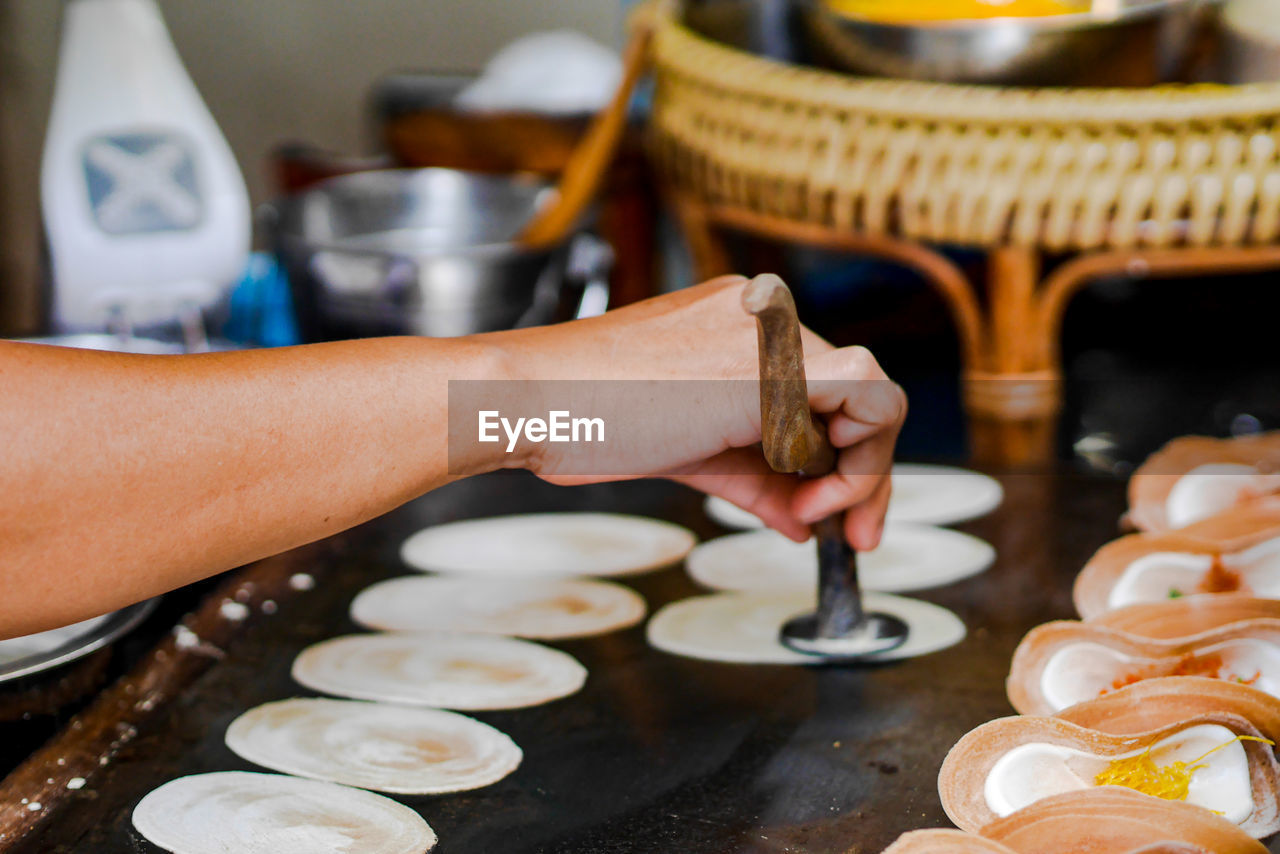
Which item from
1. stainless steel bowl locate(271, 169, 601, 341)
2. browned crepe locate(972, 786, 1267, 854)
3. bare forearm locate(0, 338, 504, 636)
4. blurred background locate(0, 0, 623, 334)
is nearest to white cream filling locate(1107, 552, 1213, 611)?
browned crepe locate(972, 786, 1267, 854)

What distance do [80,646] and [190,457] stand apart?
312 millimetres

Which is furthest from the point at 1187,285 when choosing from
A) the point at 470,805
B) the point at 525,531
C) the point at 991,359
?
the point at 470,805

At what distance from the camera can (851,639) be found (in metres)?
1.05

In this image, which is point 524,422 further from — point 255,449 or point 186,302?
point 186,302

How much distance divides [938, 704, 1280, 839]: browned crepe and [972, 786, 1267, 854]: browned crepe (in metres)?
0.03

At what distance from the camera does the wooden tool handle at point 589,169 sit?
1905 millimetres

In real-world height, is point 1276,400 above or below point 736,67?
below

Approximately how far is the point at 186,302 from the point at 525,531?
763mm

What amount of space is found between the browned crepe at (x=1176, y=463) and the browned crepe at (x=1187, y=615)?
0.74ft

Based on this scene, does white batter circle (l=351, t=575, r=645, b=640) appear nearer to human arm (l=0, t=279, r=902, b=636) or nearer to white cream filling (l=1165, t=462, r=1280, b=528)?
human arm (l=0, t=279, r=902, b=636)

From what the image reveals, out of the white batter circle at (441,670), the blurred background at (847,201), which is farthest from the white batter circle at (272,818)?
the blurred background at (847,201)

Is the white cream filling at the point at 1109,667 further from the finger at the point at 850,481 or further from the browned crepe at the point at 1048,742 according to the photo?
the finger at the point at 850,481

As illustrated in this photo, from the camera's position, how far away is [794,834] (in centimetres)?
80

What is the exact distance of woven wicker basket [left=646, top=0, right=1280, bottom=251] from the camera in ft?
4.62
